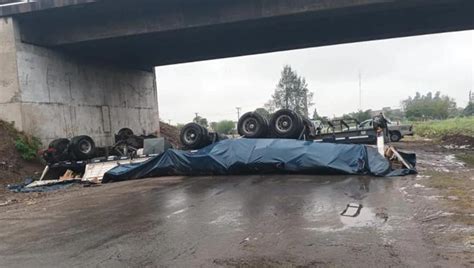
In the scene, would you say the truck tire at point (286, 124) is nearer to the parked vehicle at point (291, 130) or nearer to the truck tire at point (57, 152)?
the parked vehicle at point (291, 130)

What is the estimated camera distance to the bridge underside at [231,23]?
17.2 meters

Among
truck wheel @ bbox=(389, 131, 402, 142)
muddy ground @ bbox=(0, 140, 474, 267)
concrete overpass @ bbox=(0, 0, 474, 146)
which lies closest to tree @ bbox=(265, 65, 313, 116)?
truck wheel @ bbox=(389, 131, 402, 142)

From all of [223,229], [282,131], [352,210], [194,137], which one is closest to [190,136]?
[194,137]

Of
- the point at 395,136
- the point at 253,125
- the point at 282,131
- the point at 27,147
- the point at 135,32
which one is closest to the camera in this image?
the point at 282,131

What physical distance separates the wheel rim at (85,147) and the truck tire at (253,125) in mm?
6488

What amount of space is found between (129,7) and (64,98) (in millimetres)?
5823

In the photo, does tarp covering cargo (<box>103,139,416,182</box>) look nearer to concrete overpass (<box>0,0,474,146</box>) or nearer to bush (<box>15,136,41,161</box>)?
bush (<box>15,136,41,161</box>)

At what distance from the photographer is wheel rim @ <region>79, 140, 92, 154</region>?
17.7 m

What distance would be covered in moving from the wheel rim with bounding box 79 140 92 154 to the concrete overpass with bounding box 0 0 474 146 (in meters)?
2.59

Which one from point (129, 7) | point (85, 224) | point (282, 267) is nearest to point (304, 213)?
point (282, 267)

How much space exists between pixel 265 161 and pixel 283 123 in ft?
11.6

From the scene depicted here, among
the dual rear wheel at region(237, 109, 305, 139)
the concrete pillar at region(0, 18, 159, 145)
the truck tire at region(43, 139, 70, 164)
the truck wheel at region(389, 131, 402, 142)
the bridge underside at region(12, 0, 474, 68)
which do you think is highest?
the bridge underside at region(12, 0, 474, 68)

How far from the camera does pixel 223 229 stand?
712cm

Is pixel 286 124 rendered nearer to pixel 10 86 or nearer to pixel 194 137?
pixel 194 137
